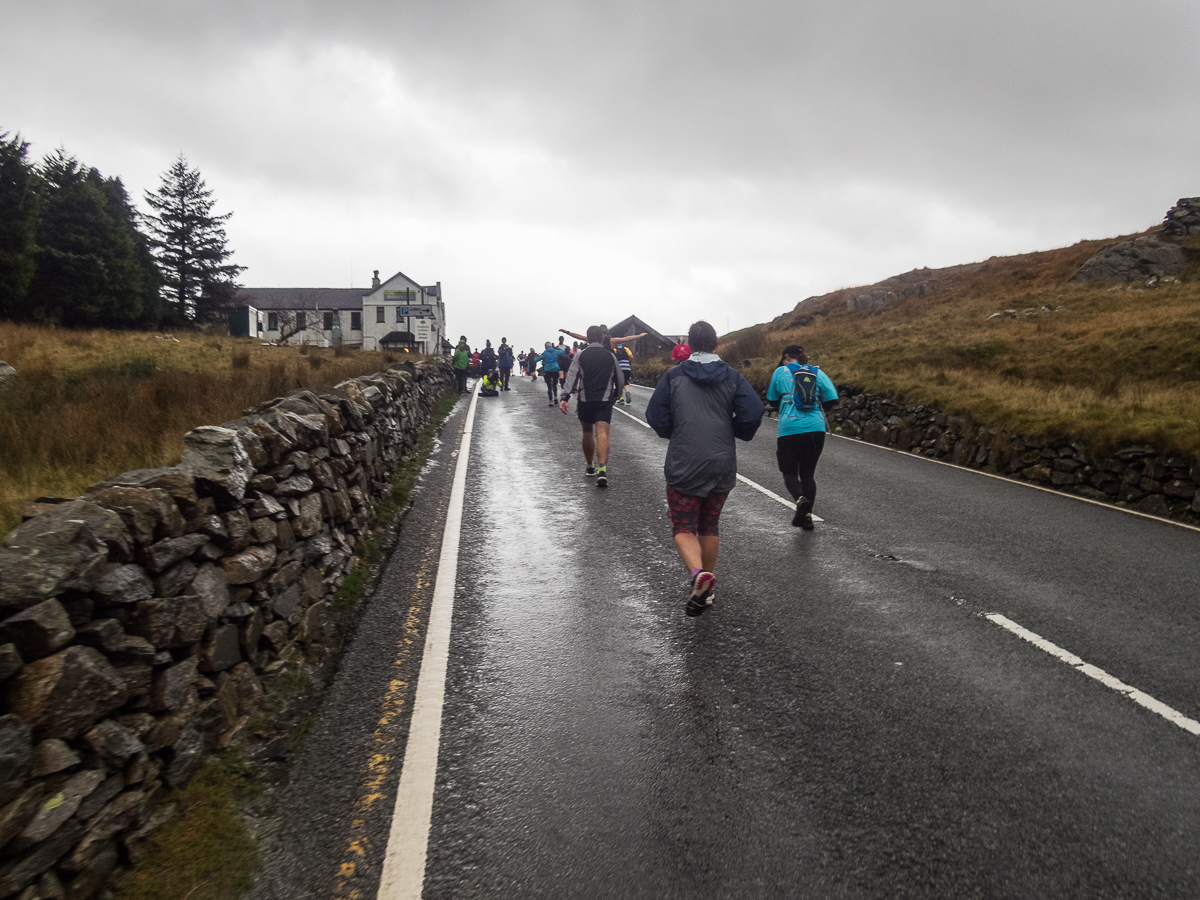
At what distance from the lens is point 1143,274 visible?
3475 cm

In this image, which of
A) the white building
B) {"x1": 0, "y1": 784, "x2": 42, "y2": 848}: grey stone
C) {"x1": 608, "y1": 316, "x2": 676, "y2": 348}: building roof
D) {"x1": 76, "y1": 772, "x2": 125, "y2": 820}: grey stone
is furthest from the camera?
the white building

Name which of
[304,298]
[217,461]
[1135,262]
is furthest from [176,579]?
[304,298]

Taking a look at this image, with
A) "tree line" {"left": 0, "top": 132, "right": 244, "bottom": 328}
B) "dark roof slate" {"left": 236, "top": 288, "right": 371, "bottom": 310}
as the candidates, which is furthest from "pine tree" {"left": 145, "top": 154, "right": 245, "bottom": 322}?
"dark roof slate" {"left": 236, "top": 288, "right": 371, "bottom": 310}

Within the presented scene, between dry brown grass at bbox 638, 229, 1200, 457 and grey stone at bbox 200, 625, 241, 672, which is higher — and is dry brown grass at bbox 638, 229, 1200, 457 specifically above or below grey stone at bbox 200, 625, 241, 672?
above

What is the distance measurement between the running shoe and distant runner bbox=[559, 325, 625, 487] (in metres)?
5.21

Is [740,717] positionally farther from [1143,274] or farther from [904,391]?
[1143,274]

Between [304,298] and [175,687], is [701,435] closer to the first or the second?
[175,687]

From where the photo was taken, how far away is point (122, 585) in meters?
2.91

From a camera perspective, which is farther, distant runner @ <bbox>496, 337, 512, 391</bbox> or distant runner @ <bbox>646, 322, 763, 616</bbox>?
distant runner @ <bbox>496, 337, 512, 391</bbox>

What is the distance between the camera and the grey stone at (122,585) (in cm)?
282

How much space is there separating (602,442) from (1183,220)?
41781 millimetres

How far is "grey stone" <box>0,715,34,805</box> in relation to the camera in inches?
87.2

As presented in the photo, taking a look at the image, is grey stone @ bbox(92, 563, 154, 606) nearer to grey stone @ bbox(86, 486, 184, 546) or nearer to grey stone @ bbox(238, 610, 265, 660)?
grey stone @ bbox(86, 486, 184, 546)

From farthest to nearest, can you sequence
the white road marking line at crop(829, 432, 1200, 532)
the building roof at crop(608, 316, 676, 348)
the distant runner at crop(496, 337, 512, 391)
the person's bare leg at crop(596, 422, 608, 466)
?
A: the building roof at crop(608, 316, 676, 348), the distant runner at crop(496, 337, 512, 391), the person's bare leg at crop(596, 422, 608, 466), the white road marking line at crop(829, 432, 1200, 532)
